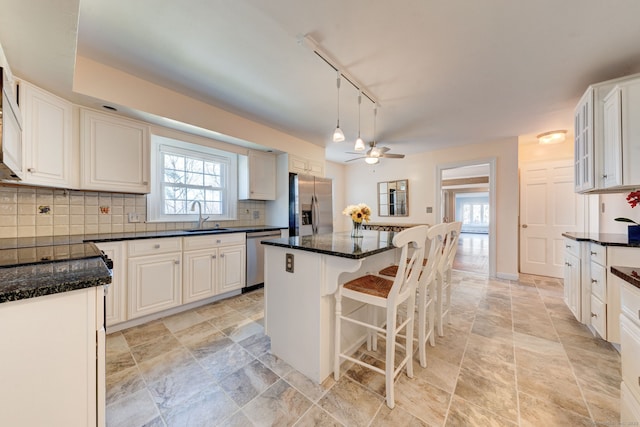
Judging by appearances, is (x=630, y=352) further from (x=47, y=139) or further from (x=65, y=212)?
(x=65, y=212)

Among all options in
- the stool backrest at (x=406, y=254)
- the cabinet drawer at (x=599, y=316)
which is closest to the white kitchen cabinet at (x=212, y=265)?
the stool backrest at (x=406, y=254)

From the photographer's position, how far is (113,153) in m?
Result: 2.30

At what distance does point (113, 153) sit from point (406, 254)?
2849 millimetres

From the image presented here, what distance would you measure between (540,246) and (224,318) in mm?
5205

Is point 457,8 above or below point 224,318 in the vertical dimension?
above

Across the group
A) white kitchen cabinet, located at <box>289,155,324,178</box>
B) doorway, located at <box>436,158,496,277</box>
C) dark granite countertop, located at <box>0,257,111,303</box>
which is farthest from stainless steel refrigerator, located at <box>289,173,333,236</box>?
dark granite countertop, located at <box>0,257,111,303</box>

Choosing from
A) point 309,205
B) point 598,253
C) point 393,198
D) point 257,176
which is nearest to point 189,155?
point 257,176

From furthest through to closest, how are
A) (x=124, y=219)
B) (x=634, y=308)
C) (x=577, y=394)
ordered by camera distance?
(x=124, y=219)
(x=577, y=394)
(x=634, y=308)

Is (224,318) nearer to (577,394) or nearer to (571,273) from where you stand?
(577,394)

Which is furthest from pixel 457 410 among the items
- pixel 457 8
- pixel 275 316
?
pixel 457 8

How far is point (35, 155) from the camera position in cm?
181

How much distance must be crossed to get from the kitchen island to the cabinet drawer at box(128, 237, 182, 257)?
51.6 inches

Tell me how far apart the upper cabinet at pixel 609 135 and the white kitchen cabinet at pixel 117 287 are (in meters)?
4.33

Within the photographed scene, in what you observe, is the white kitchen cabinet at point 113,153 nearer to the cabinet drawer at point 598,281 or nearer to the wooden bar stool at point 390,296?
the wooden bar stool at point 390,296
